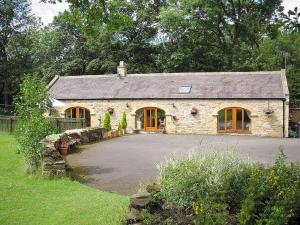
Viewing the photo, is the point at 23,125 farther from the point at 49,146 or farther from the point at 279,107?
the point at 279,107

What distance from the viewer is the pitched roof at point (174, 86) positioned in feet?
87.1

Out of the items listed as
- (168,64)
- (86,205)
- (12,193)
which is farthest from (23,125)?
(168,64)

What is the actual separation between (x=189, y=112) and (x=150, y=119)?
3265mm

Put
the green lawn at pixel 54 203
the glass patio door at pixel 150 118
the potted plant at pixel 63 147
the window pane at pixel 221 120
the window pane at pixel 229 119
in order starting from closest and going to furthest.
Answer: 1. the green lawn at pixel 54 203
2. the potted plant at pixel 63 147
3. the window pane at pixel 229 119
4. the window pane at pixel 221 120
5. the glass patio door at pixel 150 118

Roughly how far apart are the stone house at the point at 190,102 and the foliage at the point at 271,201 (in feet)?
67.3

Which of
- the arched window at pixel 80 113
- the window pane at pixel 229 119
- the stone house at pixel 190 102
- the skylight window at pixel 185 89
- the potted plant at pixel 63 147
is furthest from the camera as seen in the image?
the arched window at pixel 80 113

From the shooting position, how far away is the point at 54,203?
811 centimetres

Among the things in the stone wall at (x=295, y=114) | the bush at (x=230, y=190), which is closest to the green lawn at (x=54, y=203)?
the bush at (x=230, y=190)

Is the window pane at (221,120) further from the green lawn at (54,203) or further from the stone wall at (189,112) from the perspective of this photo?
the green lawn at (54,203)

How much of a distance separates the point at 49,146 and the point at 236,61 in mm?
30691

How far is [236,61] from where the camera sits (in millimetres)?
39406

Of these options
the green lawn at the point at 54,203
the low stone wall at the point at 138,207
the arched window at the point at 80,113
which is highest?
the arched window at the point at 80,113

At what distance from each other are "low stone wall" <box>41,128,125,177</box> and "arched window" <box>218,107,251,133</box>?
7.20m

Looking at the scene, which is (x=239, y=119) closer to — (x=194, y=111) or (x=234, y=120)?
(x=234, y=120)
